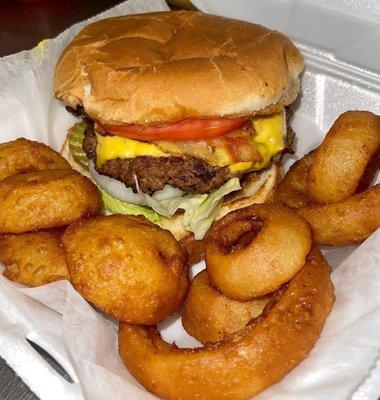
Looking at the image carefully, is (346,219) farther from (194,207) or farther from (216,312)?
(194,207)

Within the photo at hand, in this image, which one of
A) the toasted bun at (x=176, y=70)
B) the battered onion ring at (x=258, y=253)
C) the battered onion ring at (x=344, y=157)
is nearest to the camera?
the battered onion ring at (x=258, y=253)

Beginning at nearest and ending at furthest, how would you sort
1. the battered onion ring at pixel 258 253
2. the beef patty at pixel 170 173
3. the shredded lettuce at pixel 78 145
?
the battered onion ring at pixel 258 253 < the beef patty at pixel 170 173 < the shredded lettuce at pixel 78 145

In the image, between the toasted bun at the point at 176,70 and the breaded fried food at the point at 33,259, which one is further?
the toasted bun at the point at 176,70

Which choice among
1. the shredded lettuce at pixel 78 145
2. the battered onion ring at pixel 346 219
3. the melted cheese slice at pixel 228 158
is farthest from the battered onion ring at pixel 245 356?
the shredded lettuce at pixel 78 145

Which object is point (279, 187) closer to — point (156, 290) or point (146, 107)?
point (146, 107)

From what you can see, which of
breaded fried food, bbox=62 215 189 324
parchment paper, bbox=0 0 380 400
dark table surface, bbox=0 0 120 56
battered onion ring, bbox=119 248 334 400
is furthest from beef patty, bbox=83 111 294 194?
dark table surface, bbox=0 0 120 56

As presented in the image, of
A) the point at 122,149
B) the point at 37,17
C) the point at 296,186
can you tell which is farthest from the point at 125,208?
the point at 37,17

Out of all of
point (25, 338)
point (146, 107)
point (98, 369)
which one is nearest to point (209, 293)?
point (98, 369)

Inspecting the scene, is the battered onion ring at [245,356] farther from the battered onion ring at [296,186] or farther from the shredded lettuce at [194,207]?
the shredded lettuce at [194,207]
